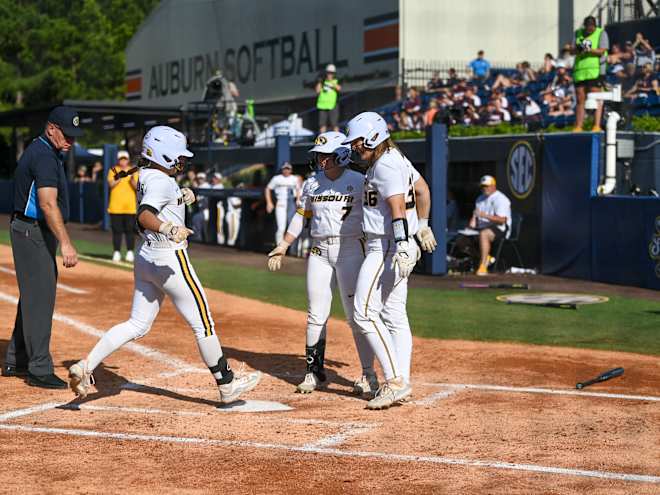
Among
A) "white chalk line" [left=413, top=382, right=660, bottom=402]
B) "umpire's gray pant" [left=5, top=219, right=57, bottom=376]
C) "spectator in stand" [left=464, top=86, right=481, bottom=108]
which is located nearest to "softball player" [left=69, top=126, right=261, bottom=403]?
"umpire's gray pant" [left=5, top=219, right=57, bottom=376]

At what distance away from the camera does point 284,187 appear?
2234cm

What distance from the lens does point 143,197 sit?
7.67 meters

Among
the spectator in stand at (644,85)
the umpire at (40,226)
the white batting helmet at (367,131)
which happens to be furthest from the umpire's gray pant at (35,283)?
the spectator in stand at (644,85)

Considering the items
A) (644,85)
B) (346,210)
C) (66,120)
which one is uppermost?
(644,85)

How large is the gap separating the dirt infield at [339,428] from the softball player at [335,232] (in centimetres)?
51

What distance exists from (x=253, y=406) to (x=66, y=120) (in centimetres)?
269

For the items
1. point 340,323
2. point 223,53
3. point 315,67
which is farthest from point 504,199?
point 223,53

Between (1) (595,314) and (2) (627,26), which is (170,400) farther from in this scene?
(2) (627,26)

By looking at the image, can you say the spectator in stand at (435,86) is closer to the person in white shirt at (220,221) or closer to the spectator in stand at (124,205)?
the person in white shirt at (220,221)

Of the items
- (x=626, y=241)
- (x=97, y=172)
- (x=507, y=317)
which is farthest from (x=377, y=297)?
(x=97, y=172)

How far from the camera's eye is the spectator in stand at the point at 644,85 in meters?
20.1

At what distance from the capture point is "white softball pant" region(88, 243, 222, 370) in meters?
7.69

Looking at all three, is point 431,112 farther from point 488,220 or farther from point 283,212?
point 488,220

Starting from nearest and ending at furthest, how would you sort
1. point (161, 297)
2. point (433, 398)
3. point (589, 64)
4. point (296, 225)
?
1. point (161, 297)
2. point (433, 398)
3. point (296, 225)
4. point (589, 64)
